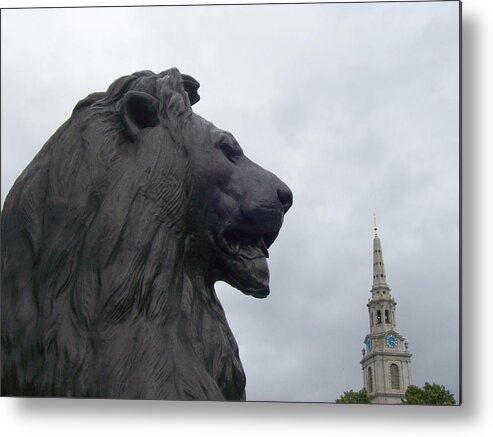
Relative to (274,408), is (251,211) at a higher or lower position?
higher

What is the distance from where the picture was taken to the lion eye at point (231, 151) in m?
3.36

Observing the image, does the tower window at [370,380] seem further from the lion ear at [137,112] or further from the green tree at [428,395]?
the lion ear at [137,112]

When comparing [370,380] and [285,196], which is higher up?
[285,196]

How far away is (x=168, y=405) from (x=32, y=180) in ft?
3.59

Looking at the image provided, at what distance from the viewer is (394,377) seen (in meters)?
3.72

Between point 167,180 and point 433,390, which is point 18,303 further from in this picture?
point 433,390

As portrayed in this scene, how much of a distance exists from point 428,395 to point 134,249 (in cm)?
156

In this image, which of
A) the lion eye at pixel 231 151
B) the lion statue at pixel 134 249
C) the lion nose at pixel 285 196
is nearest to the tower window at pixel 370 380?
the lion statue at pixel 134 249

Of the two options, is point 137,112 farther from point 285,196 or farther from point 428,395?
point 428,395

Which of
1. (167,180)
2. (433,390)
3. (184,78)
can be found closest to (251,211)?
(167,180)

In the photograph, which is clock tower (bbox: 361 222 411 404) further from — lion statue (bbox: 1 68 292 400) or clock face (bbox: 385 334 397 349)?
lion statue (bbox: 1 68 292 400)

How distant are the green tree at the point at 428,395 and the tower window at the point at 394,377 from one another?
0.22 ft

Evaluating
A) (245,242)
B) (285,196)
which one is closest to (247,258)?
(245,242)

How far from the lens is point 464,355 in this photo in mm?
3586
